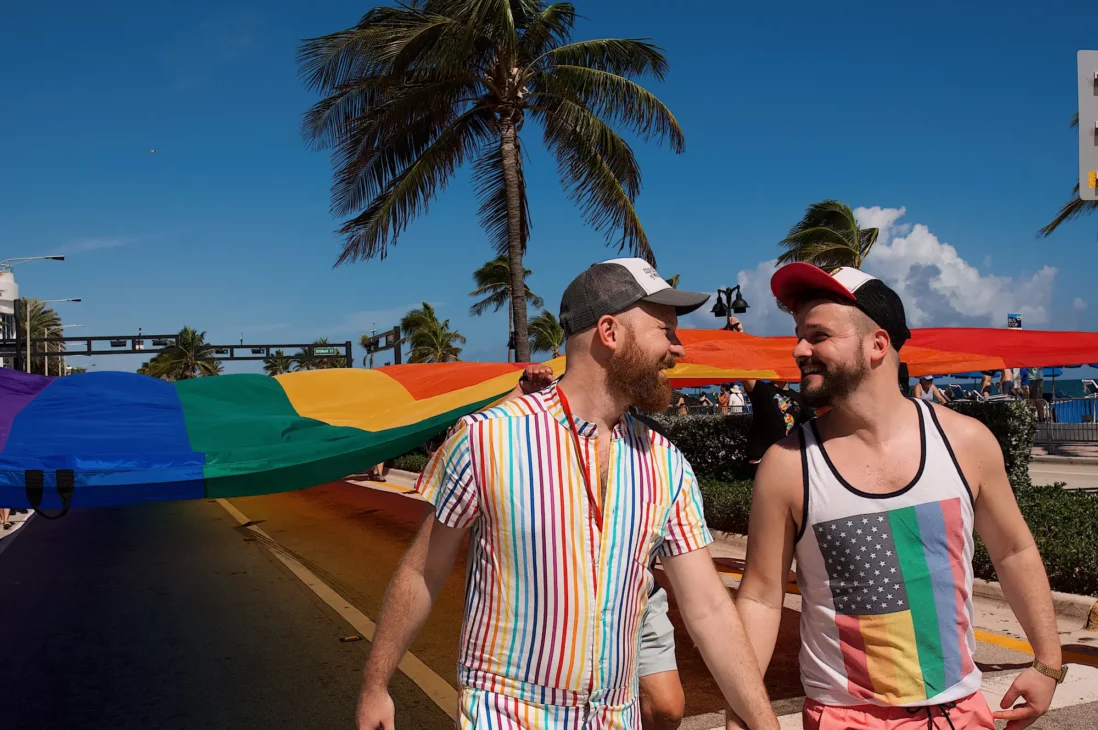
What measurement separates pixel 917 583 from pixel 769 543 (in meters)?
0.40

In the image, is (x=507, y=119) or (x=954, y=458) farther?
(x=507, y=119)

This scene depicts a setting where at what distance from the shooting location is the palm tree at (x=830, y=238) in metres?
30.8

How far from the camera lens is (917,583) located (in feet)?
8.38

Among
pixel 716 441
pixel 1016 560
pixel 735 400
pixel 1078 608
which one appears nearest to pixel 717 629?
pixel 1016 560

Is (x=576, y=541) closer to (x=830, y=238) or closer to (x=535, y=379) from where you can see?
(x=535, y=379)

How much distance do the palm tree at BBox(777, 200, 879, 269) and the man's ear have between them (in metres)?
28.9

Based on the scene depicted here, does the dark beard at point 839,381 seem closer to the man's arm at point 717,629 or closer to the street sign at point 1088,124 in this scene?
the man's arm at point 717,629

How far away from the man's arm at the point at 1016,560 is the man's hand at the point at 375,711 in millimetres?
1686

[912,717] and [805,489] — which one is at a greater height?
[805,489]

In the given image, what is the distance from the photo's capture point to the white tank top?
8.27 feet

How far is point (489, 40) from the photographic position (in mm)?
16047

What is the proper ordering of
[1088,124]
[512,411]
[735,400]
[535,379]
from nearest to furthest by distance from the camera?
[512,411] → [535,379] → [1088,124] → [735,400]

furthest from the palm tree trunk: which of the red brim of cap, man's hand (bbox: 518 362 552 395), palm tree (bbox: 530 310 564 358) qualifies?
palm tree (bbox: 530 310 564 358)

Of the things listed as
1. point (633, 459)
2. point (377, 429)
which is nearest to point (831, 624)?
point (633, 459)
